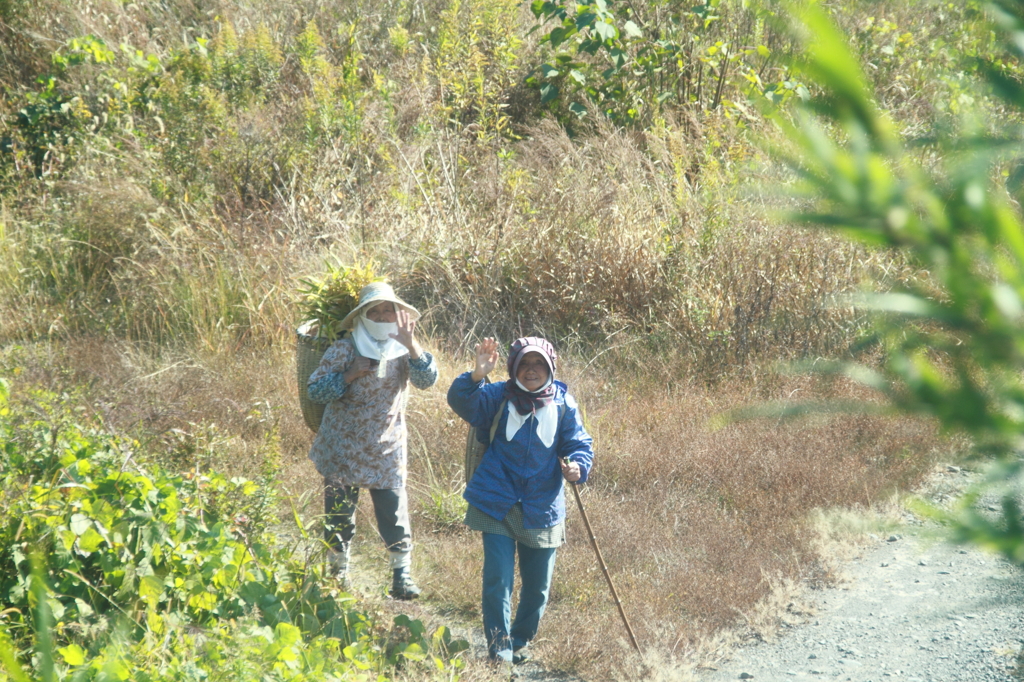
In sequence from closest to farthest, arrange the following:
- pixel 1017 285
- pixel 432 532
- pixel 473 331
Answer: pixel 1017 285 < pixel 432 532 < pixel 473 331

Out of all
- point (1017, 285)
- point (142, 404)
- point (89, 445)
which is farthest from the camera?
point (142, 404)

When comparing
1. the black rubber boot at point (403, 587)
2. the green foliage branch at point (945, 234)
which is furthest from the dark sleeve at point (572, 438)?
the green foliage branch at point (945, 234)

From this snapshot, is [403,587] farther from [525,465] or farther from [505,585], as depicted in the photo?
[525,465]

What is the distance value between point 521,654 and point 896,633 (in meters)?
1.99

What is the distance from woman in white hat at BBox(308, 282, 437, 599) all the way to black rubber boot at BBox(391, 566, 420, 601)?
0.23 m

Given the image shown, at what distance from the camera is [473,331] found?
7.80m

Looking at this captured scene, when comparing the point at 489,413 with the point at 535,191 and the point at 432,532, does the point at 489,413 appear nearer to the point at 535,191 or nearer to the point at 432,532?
the point at 432,532

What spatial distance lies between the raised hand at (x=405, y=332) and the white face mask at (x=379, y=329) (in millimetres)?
29

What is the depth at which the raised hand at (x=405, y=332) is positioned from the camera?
4.41 metres

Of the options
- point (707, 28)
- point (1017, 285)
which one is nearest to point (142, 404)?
point (1017, 285)

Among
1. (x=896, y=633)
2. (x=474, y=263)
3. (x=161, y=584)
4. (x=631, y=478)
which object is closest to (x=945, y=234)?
(x=161, y=584)

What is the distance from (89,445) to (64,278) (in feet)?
16.0

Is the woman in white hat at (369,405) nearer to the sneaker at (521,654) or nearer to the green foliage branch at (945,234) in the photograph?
the sneaker at (521,654)

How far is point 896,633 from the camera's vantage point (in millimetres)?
4676
